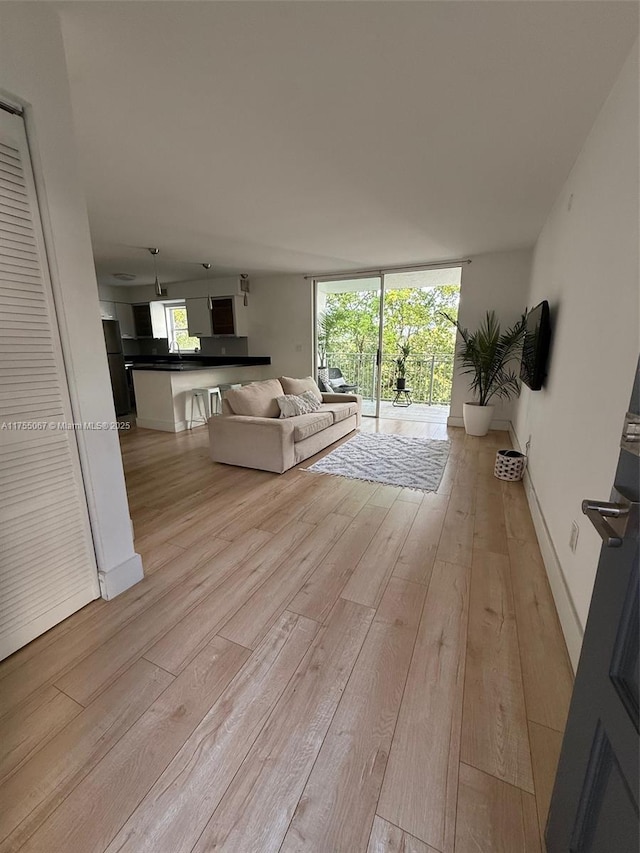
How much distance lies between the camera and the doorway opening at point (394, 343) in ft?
20.2

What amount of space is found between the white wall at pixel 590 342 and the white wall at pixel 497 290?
7.51 feet

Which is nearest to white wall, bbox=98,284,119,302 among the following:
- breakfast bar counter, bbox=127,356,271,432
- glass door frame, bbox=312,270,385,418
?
breakfast bar counter, bbox=127,356,271,432

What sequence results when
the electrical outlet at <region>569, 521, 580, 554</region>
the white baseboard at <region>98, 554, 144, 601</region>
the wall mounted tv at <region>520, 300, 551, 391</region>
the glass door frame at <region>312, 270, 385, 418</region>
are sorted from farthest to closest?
the glass door frame at <region>312, 270, 385, 418</region> < the wall mounted tv at <region>520, 300, 551, 391</region> < the white baseboard at <region>98, 554, 144, 601</region> < the electrical outlet at <region>569, 521, 580, 554</region>

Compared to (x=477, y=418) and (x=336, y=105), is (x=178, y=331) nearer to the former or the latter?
(x=477, y=418)

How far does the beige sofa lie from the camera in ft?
10.9

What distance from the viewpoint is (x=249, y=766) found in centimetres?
103

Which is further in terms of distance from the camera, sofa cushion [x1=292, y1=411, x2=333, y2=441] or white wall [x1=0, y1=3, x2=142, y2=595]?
sofa cushion [x1=292, y1=411, x2=333, y2=441]

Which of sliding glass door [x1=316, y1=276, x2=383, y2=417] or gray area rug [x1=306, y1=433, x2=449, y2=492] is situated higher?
sliding glass door [x1=316, y1=276, x2=383, y2=417]

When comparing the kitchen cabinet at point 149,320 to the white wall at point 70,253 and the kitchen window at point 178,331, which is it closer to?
the kitchen window at point 178,331

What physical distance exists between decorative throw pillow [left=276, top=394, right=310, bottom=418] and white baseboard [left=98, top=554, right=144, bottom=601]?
228 centimetres

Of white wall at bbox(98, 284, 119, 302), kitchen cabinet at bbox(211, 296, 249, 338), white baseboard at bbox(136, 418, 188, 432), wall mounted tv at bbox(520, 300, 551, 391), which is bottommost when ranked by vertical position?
white baseboard at bbox(136, 418, 188, 432)

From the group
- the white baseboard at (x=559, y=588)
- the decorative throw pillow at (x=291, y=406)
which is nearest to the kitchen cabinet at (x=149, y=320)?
the decorative throw pillow at (x=291, y=406)

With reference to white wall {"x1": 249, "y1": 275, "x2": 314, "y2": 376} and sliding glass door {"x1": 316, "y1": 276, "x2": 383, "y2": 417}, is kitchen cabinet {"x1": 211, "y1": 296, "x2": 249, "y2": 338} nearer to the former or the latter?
white wall {"x1": 249, "y1": 275, "x2": 314, "y2": 376}

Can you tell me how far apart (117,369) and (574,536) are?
660 cm
